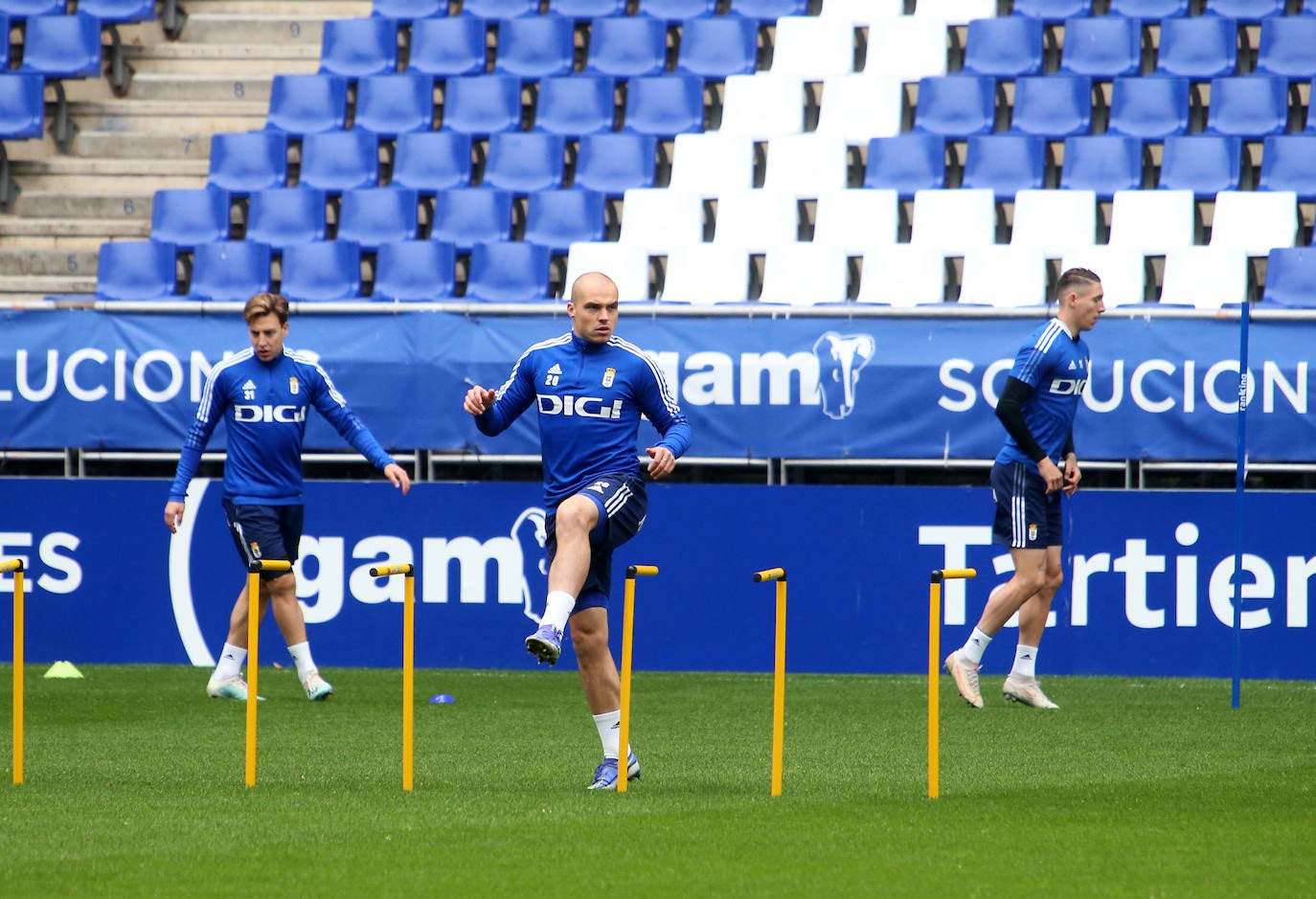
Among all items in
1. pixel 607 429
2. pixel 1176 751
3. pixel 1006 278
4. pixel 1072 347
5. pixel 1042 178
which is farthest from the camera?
pixel 1042 178

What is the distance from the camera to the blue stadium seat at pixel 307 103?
15.9 metres

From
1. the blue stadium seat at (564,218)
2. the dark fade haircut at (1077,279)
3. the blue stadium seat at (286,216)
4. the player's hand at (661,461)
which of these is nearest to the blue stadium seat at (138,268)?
the blue stadium seat at (286,216)

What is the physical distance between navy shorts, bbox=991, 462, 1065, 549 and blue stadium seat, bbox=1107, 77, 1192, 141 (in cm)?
616

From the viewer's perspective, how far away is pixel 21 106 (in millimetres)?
15797

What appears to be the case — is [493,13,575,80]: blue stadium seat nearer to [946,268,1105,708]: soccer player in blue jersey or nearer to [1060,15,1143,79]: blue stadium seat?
[1060,15,1143,79]: blue stadium seat

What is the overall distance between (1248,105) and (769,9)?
4171 millimetres

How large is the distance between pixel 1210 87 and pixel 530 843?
11.2 m

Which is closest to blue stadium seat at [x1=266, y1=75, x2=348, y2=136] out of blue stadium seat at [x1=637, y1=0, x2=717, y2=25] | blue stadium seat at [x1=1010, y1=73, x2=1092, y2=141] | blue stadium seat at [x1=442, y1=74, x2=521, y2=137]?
blue stadium seat at [x1=442, y1=74, x2=521, y2=137]

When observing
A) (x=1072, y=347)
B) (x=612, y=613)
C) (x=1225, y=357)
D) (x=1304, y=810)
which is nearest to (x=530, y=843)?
(x=1304, y=810)

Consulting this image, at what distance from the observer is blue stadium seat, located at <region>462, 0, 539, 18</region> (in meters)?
16.5

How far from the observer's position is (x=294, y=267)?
46.8 feet

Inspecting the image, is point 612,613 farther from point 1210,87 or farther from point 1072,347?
point 1210,87

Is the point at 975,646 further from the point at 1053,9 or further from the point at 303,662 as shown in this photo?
the point at 1053,9

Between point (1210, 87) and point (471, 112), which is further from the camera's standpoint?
point (471, 112)
